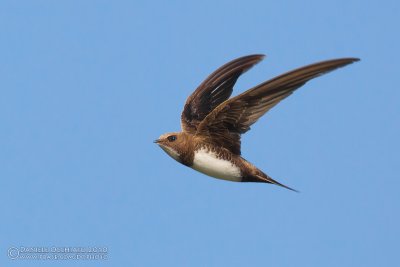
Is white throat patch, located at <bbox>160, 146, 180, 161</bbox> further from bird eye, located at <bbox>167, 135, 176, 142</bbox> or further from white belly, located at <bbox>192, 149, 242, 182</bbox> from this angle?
white belly, located at <bbox>192, 149, 242, 182</bbox>

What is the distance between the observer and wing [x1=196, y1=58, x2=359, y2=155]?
804 cm

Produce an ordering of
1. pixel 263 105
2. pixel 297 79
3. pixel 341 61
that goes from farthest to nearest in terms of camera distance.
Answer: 1. pixel 263 105
2. pixel 297 79
3. pixel 341 61

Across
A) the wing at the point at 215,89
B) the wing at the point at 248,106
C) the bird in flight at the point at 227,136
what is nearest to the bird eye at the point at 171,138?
the bird in flight at the point at 227,136

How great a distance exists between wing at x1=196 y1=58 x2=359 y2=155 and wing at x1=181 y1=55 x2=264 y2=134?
92cm

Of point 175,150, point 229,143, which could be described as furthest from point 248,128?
point 175,150

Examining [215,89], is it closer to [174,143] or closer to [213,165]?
[174,143]

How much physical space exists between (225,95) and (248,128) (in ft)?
4.81

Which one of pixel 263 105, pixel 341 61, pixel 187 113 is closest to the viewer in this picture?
pixel 341 61

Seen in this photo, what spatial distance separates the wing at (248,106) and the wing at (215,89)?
3.01ft

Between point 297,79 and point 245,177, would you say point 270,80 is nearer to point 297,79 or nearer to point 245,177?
point 297,79

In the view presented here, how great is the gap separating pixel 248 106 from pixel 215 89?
5.58 ft

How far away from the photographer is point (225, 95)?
10.5 metres

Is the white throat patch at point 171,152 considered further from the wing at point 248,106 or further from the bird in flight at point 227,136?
the wing at point 248,106

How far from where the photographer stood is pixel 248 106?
880cm
